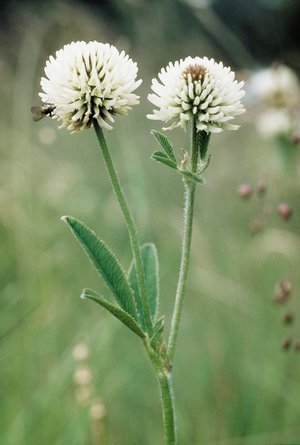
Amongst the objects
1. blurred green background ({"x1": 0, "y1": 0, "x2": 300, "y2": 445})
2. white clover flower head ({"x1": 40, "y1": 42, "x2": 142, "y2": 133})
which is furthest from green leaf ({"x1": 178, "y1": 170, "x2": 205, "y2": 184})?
blurred green background ({"x1": 0, "y1": 0, "x2": 300, "y2": 445})

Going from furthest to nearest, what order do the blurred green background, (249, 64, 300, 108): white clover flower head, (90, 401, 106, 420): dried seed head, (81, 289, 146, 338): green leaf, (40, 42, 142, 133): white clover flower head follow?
1. (249, 64, 300, 108): white clover flower head
2. the blurred green background
3. (90, 401, 106, 420): dried seed head
4. (40, 42, 142, 133): white clover flower head
5. (81, 289, 146, 338): green leaf

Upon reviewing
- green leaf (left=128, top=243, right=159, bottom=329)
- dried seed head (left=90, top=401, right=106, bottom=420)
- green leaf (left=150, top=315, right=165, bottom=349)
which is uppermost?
green leaf (left=128, top=243, right=159, bottom=329)

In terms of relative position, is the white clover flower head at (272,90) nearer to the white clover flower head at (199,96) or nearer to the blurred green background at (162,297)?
the blurred green background at (162,297)

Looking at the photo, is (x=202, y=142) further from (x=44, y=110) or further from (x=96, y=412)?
(x=96, y=412)

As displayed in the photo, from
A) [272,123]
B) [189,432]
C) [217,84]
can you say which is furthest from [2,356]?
[272,123]

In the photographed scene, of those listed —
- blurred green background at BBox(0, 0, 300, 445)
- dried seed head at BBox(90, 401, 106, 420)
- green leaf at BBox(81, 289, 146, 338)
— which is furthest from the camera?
blurred green background at BBox(0, 0, 300, 445)

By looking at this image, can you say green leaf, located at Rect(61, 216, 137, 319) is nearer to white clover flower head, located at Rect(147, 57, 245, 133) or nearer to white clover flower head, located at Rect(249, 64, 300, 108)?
white clover flower head, located at Rect(147, 57, 245, 133)
